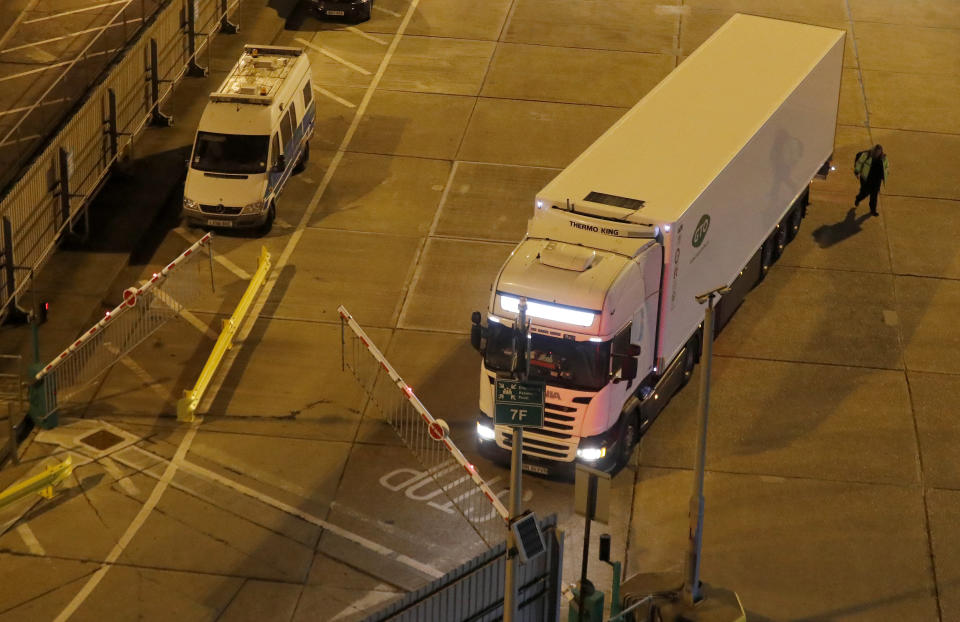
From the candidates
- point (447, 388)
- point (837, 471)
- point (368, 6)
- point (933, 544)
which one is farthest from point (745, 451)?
point (368, 6)

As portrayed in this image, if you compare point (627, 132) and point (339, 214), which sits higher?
point (627, 132)

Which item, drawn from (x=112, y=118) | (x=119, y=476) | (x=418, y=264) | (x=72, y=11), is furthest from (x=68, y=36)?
(x=119, y=476)

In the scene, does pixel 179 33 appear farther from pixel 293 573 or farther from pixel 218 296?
pixel 293 573

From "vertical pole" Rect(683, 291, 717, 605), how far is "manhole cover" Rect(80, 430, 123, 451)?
8958 millimetres

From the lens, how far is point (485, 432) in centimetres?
2169

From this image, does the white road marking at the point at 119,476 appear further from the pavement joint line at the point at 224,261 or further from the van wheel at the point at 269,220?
the van wheel at the point at 269,220

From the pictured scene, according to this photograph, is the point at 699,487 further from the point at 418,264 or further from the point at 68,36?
the point at 68,36

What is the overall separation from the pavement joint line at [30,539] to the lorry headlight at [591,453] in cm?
731

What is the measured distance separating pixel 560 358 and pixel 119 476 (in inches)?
258

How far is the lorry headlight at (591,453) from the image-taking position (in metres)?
20.9

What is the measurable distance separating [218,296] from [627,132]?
7803 mm

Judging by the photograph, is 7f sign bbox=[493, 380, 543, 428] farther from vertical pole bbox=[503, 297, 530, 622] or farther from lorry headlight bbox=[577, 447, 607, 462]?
lorry headlight bbox=[577, 447, 607, 462]

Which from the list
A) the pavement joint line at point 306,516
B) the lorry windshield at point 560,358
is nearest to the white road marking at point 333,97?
the pavement joint line at point 306,516

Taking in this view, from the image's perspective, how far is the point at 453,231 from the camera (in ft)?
95.8
